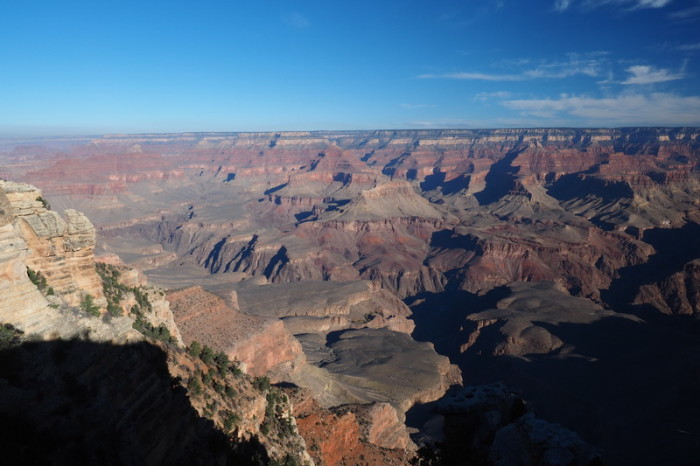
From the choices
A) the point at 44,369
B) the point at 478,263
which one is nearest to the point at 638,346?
the point at 478,263

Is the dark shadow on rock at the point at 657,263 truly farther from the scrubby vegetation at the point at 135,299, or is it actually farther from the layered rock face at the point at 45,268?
the layered rock face at the point at 45,268

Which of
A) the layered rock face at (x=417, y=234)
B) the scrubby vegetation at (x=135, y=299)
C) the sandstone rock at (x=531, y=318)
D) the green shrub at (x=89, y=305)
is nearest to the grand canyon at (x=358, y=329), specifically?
the green shrub at (x=89, y=305)

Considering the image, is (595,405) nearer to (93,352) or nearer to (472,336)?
(472,336)

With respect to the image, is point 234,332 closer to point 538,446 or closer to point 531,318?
point 538,446

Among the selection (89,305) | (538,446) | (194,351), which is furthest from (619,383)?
(89,305)

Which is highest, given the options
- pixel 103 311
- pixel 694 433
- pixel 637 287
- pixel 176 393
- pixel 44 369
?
pixel 44 369
